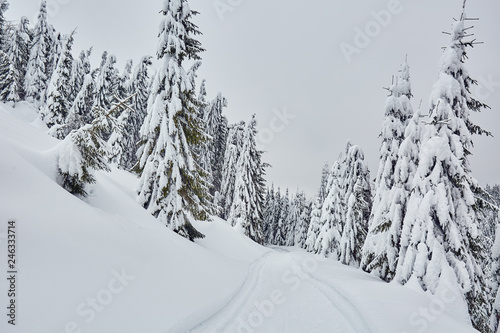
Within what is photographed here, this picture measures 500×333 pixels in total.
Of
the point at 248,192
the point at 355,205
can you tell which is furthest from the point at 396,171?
the point at 248,192

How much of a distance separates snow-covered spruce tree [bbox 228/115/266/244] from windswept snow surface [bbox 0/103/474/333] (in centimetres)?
2167

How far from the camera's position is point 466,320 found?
337 inches

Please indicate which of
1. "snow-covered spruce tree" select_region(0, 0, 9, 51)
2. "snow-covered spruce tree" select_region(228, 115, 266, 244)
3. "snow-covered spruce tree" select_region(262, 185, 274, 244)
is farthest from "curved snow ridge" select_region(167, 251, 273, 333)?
"snow-covered spruce tree" select_region(262, 185, 274, 244)

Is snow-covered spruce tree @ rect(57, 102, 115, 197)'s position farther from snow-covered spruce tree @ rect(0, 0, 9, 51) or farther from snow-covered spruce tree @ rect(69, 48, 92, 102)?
snow-covered spruce tree @ rect(0, 0, 9, 51)

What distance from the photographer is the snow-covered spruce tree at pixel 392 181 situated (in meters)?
13.8

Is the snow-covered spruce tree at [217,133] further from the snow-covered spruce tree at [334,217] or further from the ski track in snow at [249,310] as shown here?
the ski track in snow at [249,310]

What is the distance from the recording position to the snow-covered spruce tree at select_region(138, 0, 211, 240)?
12602 millimetres

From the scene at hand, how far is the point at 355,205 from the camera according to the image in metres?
25.0

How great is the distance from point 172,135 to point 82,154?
537 centimetres

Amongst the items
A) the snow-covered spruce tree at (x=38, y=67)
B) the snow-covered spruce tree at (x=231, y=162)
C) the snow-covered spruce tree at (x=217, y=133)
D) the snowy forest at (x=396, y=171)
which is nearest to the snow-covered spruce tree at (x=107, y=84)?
the snow-covered spruce tree at (x=38, y=67)

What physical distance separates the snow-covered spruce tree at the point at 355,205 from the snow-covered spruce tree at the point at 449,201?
1353 centimetres

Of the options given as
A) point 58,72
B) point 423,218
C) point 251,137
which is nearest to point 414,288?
point 423,218

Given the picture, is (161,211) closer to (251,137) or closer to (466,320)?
(466,320)

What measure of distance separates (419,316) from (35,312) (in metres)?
7.81
